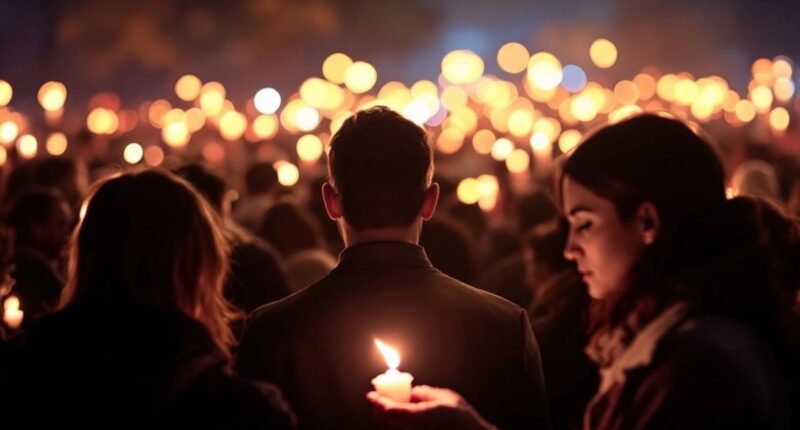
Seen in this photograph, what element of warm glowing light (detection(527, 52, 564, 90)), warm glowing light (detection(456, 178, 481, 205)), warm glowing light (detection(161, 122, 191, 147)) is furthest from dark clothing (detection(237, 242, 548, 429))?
warm glowing light (detection(527, 52, 564, 90))

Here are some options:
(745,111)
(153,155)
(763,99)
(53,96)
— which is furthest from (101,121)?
(745,111)

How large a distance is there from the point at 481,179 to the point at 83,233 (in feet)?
36.5

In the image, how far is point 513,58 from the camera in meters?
68.3

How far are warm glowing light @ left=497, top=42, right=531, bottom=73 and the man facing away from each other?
6382 centimetres

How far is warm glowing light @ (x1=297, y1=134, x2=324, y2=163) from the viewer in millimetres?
19955

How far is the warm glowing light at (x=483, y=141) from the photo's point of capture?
81.1 ft

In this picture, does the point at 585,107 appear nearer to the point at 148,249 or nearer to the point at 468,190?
the point at 468,190

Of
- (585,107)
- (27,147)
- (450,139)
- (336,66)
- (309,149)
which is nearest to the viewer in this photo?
(27,147)

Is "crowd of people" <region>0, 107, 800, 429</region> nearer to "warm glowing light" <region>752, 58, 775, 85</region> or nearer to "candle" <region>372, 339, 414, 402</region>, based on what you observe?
"candle" <region>372, 339, 414, 402</region>

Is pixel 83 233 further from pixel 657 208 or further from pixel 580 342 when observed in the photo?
pixel 580 342

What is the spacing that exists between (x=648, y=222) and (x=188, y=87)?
43.1m

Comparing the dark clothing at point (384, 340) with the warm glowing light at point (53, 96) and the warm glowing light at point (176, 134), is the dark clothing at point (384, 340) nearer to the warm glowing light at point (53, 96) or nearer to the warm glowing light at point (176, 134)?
the warm glowing light at point (176, 134)

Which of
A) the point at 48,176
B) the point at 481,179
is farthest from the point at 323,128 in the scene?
the point at 48,176

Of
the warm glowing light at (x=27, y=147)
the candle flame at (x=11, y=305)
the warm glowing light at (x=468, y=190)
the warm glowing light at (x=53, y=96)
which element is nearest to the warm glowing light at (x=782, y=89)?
the warm glowing light at (x=53, y=96)
